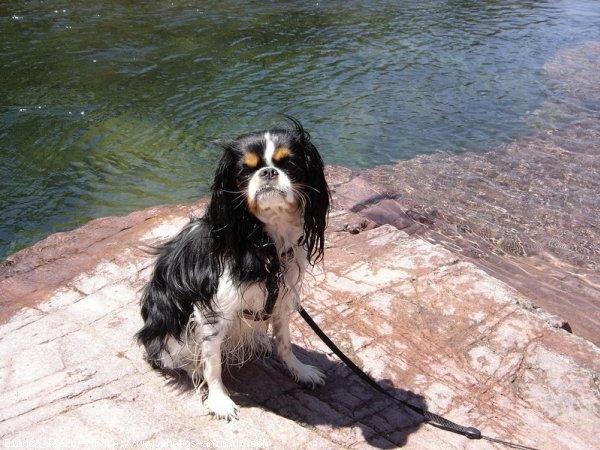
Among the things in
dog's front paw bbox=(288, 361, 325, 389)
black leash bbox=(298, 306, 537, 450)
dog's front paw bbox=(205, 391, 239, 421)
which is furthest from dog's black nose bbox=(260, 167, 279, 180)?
dog's front paw bbox=(288, 361, 325, 389)

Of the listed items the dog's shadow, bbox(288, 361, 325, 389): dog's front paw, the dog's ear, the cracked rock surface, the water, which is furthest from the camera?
the water

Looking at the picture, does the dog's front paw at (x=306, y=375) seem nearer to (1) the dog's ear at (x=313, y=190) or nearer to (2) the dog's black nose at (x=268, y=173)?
(1) the dog's ear at (x=313, y=190)

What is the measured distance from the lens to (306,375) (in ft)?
11.7

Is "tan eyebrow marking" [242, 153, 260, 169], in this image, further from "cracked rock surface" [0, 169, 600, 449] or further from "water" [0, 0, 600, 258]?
"water" [0, 0, 600, 258]

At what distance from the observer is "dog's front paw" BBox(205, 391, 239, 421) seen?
3139mm

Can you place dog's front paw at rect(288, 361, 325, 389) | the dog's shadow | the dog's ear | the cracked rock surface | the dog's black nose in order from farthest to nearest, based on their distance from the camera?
dog's front paw at rect(288, 361, 325, 389) < the dog's shadow < the cracked rock surface < the dog's ear < the dog's black nose

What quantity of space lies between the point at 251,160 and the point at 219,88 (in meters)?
8.04

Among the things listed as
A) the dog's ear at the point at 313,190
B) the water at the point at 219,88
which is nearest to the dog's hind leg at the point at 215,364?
the dog's ear at the point at 313,190

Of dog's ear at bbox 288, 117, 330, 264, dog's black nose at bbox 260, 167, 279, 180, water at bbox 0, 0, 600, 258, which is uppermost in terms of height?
dog's black nose at bbox 260, 167, 279, 180

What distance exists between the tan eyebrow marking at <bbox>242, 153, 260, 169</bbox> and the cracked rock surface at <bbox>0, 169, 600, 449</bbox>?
132 centimetres

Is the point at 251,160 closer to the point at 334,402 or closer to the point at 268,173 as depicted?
the point at 268,173

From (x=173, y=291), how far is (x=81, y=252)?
2209mm

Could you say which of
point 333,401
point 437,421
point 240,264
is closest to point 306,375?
point 333,401

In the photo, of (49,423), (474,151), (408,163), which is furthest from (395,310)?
(474,151)
